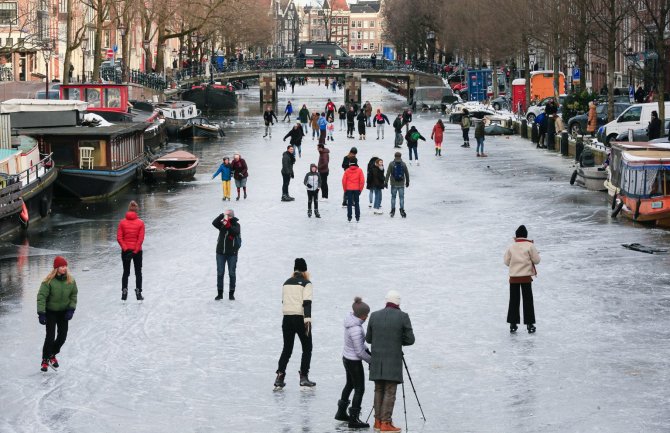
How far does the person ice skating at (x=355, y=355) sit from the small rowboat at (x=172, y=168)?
3018 centimetres

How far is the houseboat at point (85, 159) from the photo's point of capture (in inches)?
1551

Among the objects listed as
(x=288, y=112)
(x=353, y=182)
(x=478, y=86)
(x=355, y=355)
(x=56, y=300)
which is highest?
(x=478, y=86)

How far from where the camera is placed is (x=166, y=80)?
99938mm

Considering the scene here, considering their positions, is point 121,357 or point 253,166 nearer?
point 121,357

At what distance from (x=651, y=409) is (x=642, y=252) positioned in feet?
39.1

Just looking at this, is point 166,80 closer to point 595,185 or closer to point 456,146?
point 456,146

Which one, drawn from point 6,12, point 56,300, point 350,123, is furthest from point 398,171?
point 6,12

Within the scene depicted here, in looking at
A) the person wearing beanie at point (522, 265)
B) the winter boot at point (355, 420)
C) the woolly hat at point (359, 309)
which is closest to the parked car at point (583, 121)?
the person wearing beanie at point (522, 265)

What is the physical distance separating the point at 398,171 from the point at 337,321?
12.0 metres

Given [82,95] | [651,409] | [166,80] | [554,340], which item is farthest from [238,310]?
[166,80]

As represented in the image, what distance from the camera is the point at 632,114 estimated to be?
156ft

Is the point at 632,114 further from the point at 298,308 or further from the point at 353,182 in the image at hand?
the point at 298,308

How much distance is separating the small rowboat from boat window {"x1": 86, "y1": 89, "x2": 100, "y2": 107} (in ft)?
37.2

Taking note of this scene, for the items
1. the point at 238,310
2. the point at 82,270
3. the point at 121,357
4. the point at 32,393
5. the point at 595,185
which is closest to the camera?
the point at 32,393
